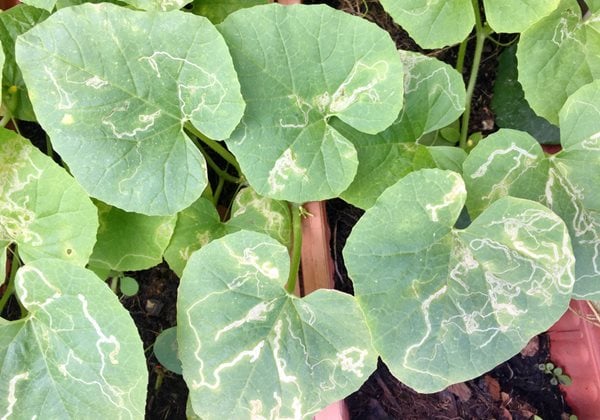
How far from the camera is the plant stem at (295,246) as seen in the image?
102 cm

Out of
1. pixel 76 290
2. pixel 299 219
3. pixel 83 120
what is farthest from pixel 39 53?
pixel 299 219

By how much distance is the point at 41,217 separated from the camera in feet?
3.07

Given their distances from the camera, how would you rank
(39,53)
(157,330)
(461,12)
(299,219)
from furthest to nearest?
1. (157,330)
2. (299,219)
3. (461,12)
4. (39,53)

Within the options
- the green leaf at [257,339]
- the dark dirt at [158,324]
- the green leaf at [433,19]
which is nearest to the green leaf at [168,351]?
the dark dirt at [158,324]

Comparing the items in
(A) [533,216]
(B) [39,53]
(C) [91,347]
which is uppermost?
(B) [39,53]

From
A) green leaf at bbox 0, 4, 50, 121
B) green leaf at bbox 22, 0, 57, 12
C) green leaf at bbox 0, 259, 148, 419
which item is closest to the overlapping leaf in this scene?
green leaf at bbox 0, 259, 148, 419

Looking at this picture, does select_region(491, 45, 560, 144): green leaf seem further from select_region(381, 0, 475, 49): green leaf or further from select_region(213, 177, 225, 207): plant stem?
select_region(213, 177, 225, 207): plant stem

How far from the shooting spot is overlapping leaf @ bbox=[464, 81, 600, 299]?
0.94 m

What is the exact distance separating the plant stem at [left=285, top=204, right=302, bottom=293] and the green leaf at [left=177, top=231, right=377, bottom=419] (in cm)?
11

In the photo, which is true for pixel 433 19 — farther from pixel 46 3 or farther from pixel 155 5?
pixel 46 3

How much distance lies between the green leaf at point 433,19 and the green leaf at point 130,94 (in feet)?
1.06

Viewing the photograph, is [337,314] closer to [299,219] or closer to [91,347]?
[299,219]

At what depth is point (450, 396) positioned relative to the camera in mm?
1260

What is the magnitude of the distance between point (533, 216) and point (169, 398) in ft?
2.68
